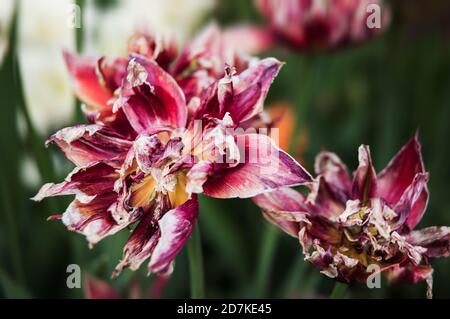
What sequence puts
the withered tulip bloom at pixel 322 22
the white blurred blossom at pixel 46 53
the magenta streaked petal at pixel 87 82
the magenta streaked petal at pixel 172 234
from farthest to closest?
the white blurred blossom at pixel 46 53 < the withered tulip bloom at pixel 322 22 < the magenta streaked petal at pixel 87 82 < the magenta streaked petal at pixel 172 234

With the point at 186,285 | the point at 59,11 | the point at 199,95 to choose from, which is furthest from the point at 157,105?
the point at 59,11

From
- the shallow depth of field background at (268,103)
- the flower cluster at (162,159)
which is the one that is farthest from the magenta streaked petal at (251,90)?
the shallow depth of field background at (268,103)

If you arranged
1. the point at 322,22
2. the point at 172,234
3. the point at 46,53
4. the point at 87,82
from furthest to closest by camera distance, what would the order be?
the point at 46,53 < the point at 322,22 < the point at 87,82 < the point at 172,234

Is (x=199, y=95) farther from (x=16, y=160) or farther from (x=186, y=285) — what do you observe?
(x=186, y=285)

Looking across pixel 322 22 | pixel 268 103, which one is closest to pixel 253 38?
pixel 322 22

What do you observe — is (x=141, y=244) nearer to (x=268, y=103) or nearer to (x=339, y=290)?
(x=339, y=290)

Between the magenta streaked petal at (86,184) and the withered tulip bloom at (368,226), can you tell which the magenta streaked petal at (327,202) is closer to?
the withered tulip bloom at (368,226)

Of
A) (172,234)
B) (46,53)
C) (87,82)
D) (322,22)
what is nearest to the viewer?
(172,234)
